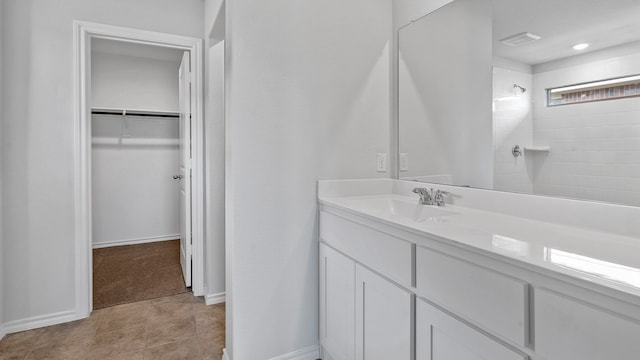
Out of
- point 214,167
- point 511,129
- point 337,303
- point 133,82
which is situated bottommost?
point 337,303

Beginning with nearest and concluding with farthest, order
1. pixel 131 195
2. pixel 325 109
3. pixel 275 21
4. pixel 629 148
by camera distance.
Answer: pixel 629 148 → pixel 275 21 → pixel 325 109 → pixel 131 195

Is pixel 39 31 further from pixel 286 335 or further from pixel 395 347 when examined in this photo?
pixel 395 347

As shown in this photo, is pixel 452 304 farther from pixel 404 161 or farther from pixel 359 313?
pixel 404 161

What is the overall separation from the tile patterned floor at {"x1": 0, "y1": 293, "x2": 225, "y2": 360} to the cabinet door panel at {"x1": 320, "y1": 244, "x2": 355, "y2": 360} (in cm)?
73

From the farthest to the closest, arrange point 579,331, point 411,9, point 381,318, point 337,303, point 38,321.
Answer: point 38,321, point 411,9, point 337,303, point 381,318, point 579,331

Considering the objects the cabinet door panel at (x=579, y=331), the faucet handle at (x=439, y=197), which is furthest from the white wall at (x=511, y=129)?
the cabinet door panel at (x=579, y=331)

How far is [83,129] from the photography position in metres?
2.35

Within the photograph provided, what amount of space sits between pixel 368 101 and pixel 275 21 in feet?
2.28

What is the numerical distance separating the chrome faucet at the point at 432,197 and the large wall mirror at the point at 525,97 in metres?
0.13

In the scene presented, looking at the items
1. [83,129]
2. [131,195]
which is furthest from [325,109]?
[131,195]

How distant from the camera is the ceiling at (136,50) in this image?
12.1 feet

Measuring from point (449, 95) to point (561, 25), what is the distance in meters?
0.58

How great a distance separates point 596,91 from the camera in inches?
44.6

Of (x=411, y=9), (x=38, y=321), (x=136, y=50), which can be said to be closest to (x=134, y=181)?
(x=136, y=50)
